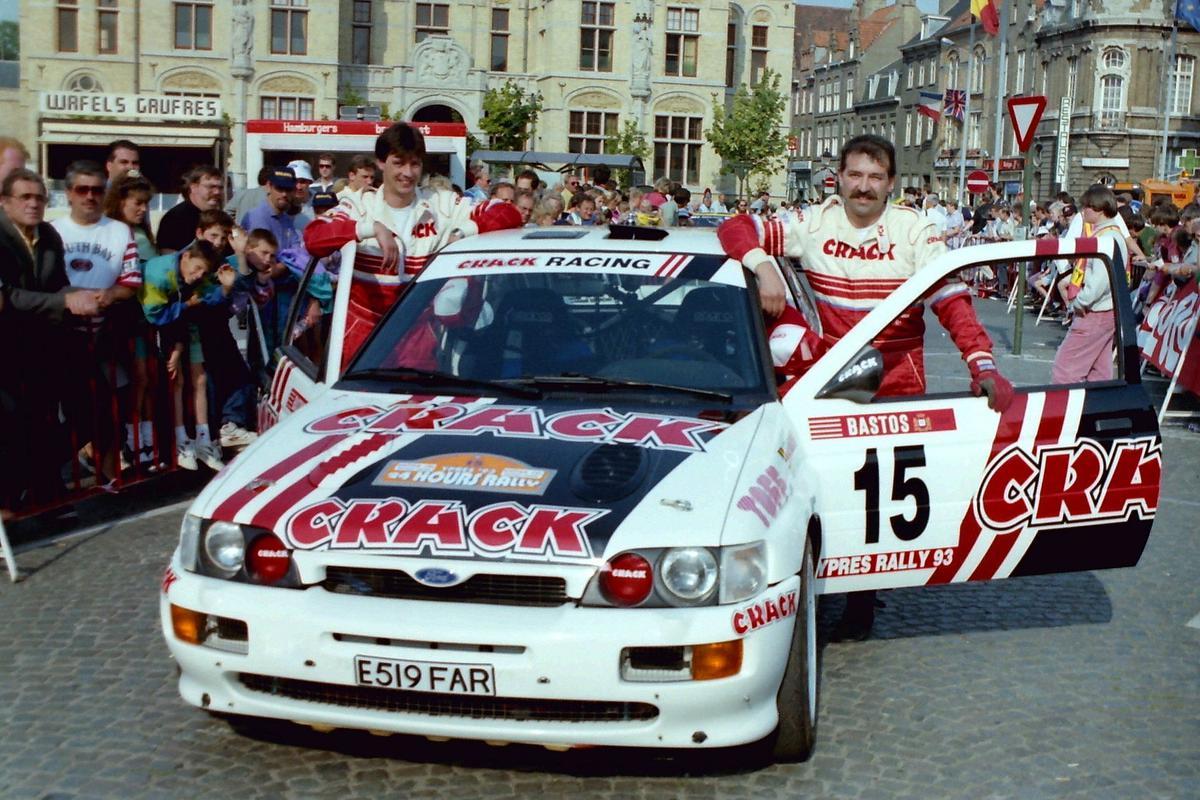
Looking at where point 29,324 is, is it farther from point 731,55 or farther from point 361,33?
point 731,55

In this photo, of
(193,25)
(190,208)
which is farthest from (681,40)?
(190,208)

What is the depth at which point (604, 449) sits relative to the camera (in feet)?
15.2

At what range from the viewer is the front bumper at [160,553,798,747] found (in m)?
3.98

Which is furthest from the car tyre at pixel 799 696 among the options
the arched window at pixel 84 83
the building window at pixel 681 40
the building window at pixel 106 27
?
the building window at pixel 681 40

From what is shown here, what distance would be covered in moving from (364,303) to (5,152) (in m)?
3.93

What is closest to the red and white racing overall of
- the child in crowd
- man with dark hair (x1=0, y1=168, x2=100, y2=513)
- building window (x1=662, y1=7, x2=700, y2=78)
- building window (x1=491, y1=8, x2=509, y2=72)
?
man with dark hair (x1=0, y1=168, x2=100, y2=513)

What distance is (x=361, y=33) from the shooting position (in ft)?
210

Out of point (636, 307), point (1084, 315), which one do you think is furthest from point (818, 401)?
point (1084, 315)

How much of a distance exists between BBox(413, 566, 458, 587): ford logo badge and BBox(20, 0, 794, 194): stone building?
5251 cm

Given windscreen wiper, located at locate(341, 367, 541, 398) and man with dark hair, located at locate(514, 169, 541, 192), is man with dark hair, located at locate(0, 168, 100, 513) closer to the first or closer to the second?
windscreen wiper, located at locate(341, 367, 541, 398)

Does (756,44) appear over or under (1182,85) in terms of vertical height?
over

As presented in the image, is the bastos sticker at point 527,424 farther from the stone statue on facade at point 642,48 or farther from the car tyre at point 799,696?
the stone statue on facade at point 642,48

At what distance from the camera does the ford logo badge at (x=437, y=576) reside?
13.3ft

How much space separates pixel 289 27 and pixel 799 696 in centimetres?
5950
